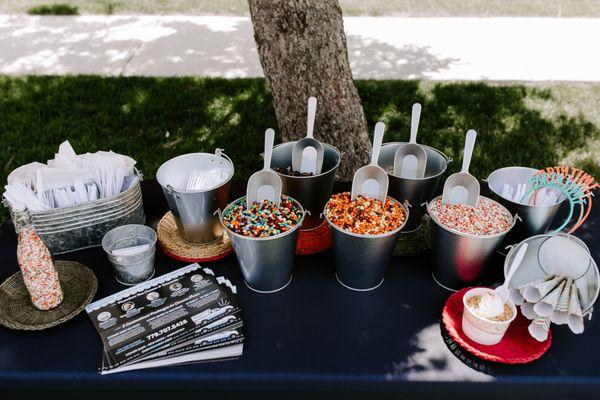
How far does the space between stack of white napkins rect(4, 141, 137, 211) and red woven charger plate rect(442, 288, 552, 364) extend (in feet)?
3.41

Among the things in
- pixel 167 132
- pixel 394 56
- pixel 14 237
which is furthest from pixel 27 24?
pixel 14 237

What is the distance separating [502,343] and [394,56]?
4.05 m

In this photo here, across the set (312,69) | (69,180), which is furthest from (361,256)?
(312,69)

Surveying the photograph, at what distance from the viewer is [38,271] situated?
4.25 ft

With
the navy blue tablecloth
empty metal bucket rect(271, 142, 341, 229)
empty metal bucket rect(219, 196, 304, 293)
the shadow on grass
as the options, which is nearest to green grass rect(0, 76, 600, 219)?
the shadow on grass

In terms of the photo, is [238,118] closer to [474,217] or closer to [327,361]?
[474,217]

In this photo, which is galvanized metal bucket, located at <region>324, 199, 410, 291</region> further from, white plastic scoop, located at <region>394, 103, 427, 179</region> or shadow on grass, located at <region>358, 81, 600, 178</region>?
shadow on grass, located at <region>358, 81, 600, 178</region>

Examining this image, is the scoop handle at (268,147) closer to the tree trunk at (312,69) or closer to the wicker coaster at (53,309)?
the wicker coaster at (53,309)

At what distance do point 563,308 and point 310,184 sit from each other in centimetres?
74

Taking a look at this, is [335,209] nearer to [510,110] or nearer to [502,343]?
[502,343]

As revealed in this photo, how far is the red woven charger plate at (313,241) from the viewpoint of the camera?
158 cm

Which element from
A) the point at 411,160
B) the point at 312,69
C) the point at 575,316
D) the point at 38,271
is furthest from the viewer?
the point at 312,69

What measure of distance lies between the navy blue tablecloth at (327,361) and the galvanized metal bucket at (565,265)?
145mm

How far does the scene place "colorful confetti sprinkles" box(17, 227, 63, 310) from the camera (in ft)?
4.16
